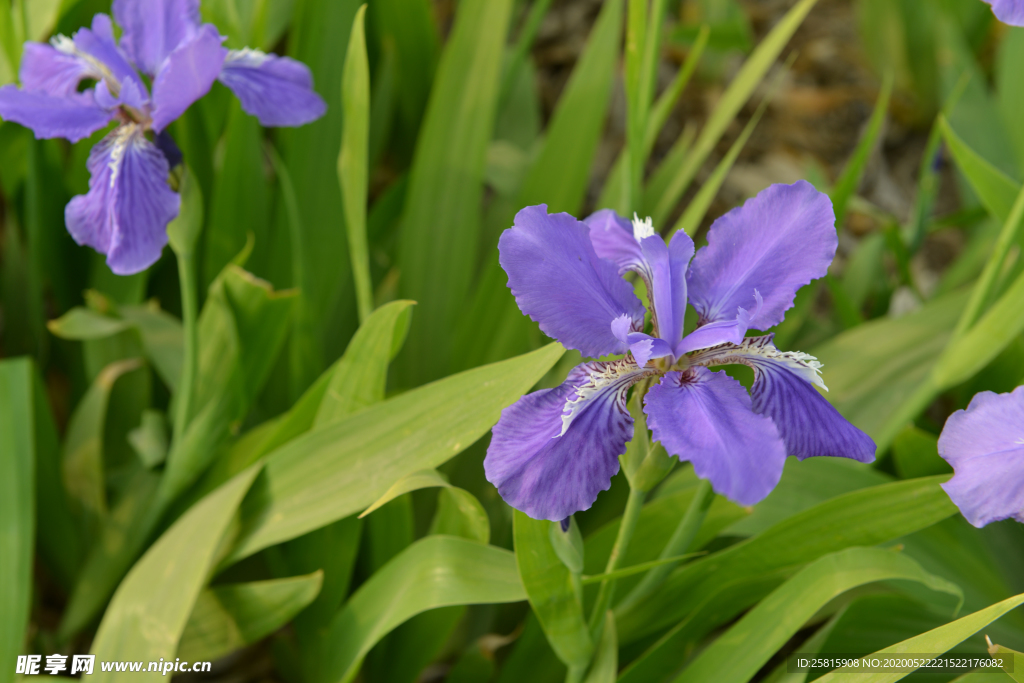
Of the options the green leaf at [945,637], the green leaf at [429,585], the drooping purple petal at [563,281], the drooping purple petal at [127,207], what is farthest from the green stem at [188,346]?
the green leaf at [945,637]

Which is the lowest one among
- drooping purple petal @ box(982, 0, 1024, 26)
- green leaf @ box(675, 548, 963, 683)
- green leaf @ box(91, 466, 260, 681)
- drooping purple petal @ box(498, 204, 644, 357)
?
green leaf @ box(91, 466, 260, 681)

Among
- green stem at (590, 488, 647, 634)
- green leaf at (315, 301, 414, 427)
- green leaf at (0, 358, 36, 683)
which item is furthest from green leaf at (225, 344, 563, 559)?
green leaf at (0, 358, 36, 683)

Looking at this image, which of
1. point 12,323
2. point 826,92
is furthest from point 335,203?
point 826,92

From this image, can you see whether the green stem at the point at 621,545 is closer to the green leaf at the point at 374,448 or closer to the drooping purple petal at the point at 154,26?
the green leaf at the point at 374,448

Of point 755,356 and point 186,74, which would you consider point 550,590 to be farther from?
point 186,74

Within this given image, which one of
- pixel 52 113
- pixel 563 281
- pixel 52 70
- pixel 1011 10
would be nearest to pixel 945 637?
pixel 563 281

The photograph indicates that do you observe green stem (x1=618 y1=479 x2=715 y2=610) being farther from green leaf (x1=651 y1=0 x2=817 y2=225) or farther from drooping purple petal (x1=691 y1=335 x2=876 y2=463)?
green leaf (x1=651 y1=0 x2=817 y2=225)
